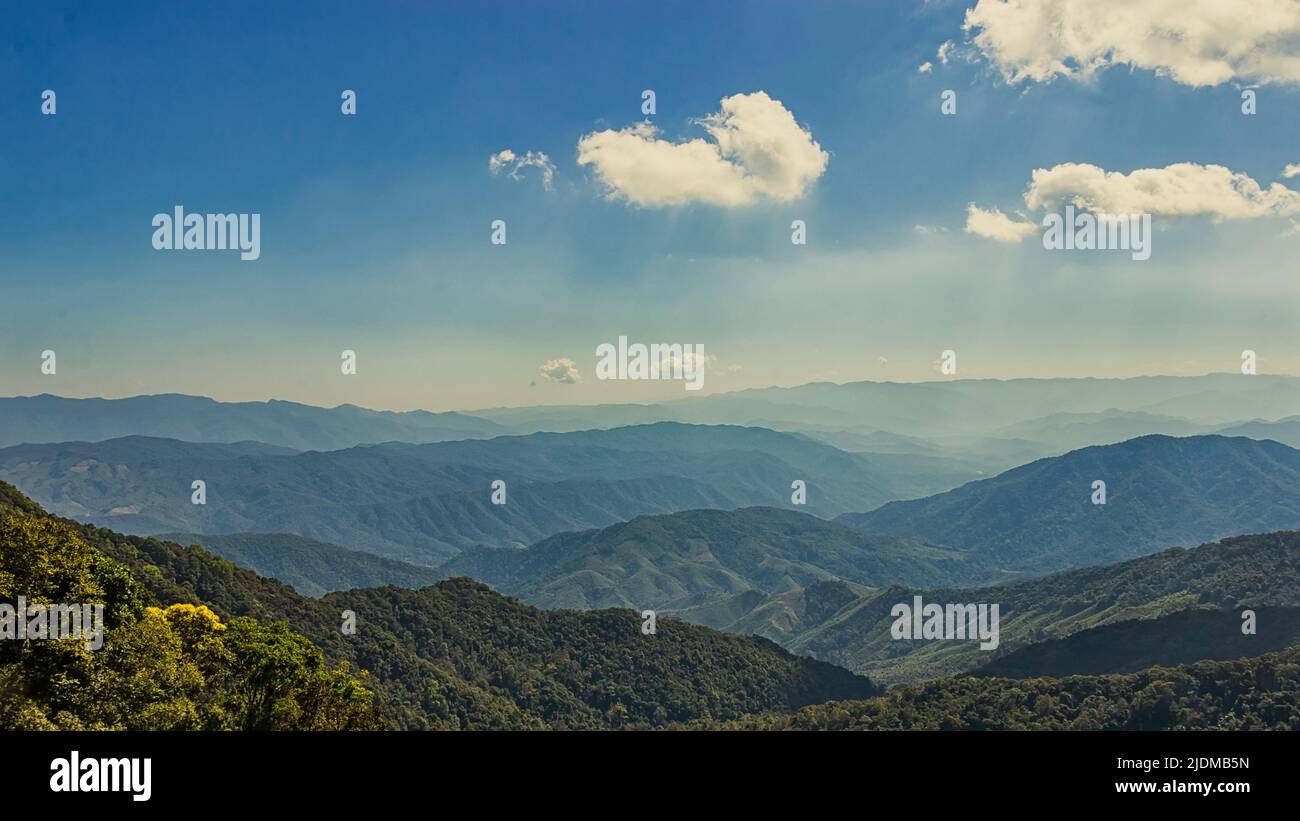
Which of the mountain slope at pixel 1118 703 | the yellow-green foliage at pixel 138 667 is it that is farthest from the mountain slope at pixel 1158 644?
the yellow-green foliage at pixel 138 667

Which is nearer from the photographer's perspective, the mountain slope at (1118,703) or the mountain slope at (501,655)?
the mountain slope at (1118,703)

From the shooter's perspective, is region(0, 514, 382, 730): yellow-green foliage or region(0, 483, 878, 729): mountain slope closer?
region(0, 514, 382, 730): yellow-green foliage

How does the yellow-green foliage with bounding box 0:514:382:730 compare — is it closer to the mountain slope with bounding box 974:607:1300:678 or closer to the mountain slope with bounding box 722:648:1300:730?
the mountain slope with bounding box 722:648:1300:730

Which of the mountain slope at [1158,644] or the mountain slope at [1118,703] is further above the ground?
the mountain slope at [1118,703]

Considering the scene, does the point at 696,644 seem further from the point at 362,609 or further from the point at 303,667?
the point at 303,667

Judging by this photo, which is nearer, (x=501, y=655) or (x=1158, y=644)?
(x=1158, y=644)

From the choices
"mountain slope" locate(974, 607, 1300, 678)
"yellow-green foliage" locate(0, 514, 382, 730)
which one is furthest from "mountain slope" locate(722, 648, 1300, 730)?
"yellow-green foliage" locate(0, 514, 382, 730)

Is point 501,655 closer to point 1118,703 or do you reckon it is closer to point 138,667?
point 1118,703

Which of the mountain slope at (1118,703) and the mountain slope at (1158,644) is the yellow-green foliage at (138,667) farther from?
the mountain slope at (1158,644)

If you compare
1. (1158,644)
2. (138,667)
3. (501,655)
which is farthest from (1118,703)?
(138,667)
